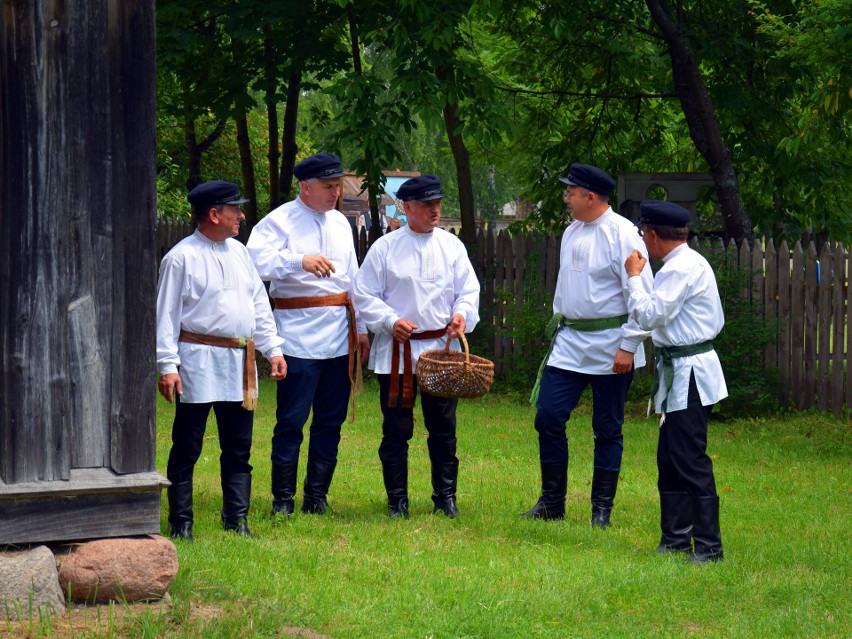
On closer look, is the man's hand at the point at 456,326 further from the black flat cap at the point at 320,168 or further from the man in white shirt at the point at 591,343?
the black flat cap at the point at 320,168

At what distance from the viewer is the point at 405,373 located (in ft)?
23.6

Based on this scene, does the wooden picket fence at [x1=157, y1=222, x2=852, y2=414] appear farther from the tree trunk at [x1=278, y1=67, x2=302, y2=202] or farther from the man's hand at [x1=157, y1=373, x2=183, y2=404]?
the man's hand at [x1=157, y1=373, x2=183, y2=404]

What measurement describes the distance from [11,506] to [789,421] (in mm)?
8369

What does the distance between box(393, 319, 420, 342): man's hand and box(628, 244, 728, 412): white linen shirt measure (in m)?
1.41

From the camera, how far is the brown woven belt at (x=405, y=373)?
7.18 m

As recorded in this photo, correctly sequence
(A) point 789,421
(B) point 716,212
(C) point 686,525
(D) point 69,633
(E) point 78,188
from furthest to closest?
(B) point 716,212 → (A) point 789,421 → (C) point 686,525 → (E) point 78,188 → (D) point 69,633

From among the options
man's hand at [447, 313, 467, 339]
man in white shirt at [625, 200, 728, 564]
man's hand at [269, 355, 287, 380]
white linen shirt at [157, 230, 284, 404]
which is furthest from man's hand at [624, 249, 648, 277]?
white linen shirt at [157, 230, 284, 404]

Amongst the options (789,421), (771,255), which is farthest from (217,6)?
(789,421)

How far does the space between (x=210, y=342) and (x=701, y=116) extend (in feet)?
28.2

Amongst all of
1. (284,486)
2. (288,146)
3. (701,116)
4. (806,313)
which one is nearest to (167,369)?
(284,486)

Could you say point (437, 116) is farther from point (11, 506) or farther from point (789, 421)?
point (11, 506)

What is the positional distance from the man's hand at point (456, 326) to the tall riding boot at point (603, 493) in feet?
4.07

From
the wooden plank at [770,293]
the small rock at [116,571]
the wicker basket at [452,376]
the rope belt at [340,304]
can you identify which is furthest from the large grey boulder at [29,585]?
the wooden plank at [770,293]

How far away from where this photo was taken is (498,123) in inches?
499
